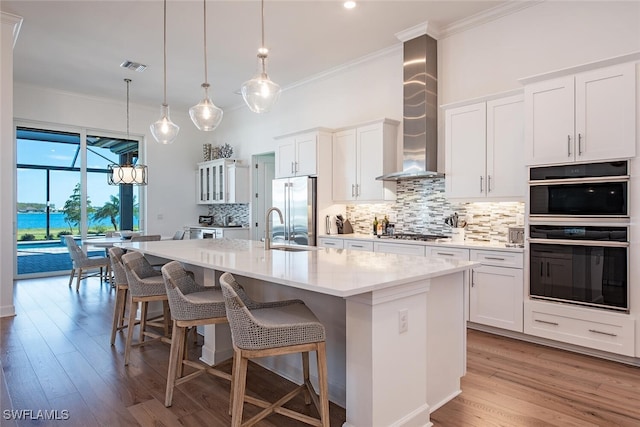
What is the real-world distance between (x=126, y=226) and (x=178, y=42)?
4.42m

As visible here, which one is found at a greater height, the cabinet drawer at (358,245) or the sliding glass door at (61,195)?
the sliding glass door at (61,195)

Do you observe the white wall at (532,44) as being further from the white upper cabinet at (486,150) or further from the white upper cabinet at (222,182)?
the white upper cabinet at (222,182)

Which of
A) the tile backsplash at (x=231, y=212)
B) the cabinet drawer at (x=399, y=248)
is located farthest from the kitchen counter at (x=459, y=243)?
the tile backsplash at (x=231, y=212)

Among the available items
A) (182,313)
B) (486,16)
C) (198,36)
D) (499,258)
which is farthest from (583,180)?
(198,36)

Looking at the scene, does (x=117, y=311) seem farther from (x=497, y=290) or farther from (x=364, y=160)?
(x=497, y=290)

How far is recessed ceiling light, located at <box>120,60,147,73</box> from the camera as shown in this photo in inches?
224

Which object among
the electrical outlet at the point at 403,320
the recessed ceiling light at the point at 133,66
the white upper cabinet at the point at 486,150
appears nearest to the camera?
the electrical outlet at the point at 403,320

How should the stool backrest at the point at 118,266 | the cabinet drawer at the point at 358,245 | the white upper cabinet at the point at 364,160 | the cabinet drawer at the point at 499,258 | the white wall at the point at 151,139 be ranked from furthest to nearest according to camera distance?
the white wall at the point at 151,139 < the white upper cabinet at the point at 364,160 < the cabinet drawer at the point at 358,245 < the cabinet drawer at the point at 499,258 < the stool backrest at the point at 118,266

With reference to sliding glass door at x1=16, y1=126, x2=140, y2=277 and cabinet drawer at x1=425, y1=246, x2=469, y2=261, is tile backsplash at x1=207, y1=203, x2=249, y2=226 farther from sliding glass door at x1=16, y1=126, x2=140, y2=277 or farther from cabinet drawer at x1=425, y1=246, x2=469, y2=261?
cabinet drawer at x1=425, y1=246, x2=469, y2=261

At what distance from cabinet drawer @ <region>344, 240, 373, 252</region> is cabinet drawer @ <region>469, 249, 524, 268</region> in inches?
48.8

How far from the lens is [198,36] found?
4.81 m

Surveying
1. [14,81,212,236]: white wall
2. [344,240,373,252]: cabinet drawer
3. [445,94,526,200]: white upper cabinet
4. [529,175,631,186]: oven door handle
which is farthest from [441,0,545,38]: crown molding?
[14,81,212,236]: white wall

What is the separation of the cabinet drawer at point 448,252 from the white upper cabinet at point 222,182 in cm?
448

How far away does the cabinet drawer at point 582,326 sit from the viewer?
3.03 meters
